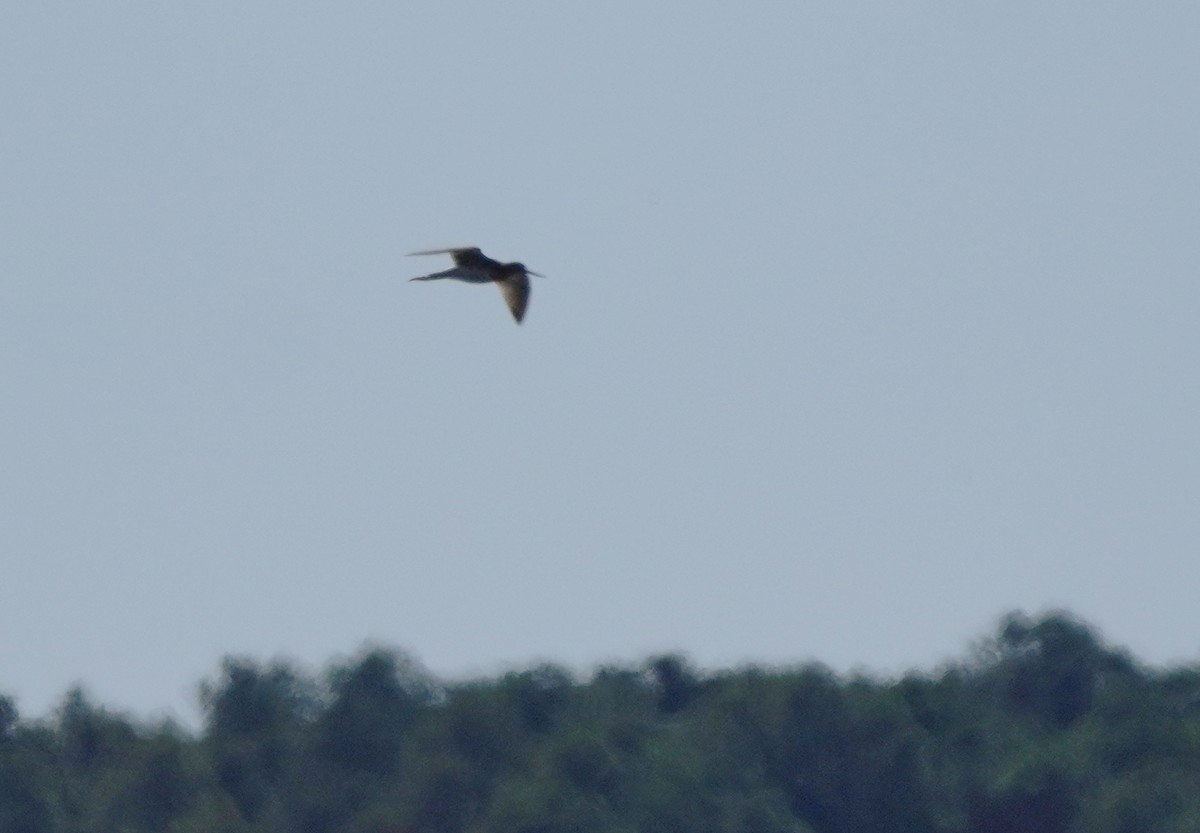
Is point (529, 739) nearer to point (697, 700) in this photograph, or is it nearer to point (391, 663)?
point (391, 663)

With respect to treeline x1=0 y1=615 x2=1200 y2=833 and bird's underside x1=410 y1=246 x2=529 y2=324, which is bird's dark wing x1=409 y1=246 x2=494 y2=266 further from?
treeline x1=0 y1=615 x2=1200 y2=833

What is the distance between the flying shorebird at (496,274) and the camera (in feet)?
111

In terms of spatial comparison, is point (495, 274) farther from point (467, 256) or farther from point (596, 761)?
point (596, 761)

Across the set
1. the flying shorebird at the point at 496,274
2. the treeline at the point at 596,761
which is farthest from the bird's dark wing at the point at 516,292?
the treeline at the point at 596,761

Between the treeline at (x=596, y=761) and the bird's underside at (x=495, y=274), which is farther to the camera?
the treeline at (x=596, y=761)

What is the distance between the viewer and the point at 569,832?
88.1 m

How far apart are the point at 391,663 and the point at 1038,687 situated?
2357cm

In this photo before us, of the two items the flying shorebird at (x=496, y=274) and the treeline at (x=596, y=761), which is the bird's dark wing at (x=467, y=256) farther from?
the treeline at (x=596, y=761)

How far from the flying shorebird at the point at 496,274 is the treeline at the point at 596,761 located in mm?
54392

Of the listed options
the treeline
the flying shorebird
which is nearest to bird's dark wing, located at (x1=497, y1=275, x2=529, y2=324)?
the flying shorebird

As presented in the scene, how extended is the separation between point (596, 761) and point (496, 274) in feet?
195

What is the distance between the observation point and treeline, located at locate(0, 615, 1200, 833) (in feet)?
300

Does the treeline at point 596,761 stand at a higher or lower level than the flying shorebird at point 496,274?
higher

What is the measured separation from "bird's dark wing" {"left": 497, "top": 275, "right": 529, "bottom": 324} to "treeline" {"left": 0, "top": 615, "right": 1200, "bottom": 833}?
54338mm
